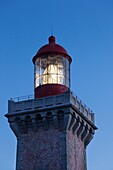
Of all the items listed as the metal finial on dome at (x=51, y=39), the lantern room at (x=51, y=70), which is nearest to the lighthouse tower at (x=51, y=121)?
the lantern room at (x=51, y=70)

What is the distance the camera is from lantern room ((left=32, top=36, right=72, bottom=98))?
101 ft

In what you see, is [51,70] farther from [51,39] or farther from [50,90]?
[51,39]

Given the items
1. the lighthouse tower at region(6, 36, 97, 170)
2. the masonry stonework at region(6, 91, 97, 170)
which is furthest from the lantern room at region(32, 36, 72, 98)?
the masonry stonework at region(6, 91, 97, 170)

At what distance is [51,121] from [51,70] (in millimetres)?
3932

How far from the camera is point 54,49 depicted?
104 feet

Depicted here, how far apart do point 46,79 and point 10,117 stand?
3649mm

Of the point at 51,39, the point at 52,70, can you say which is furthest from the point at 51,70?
the point at 51,39

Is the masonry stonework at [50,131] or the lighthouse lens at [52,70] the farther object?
the lighthouse lens at [52,70]

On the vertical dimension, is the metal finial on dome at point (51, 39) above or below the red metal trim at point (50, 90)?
above

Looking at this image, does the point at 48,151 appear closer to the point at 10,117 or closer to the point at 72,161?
the point at 72,161

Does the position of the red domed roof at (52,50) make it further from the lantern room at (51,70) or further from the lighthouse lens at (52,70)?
the lighthouse lens at (52,70)

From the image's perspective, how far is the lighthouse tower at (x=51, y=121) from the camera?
94.2ft

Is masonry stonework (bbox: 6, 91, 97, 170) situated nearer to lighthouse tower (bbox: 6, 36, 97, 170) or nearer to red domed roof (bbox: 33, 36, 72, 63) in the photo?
lighthouse tower (bbox: 6, 36, 97, 170)

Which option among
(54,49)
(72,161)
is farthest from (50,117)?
(54,49)
